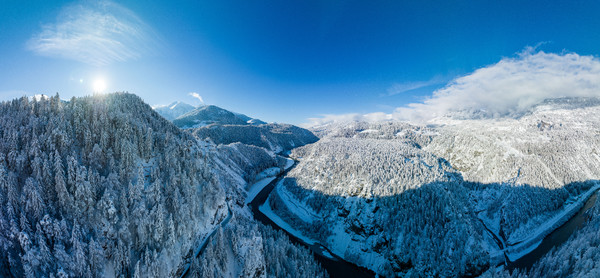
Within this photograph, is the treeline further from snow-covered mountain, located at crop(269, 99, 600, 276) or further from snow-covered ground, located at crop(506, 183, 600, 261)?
snow-covered ground, located at crop(506, 183, 600, 261)

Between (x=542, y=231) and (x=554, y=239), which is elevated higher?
(x=542, y=231)

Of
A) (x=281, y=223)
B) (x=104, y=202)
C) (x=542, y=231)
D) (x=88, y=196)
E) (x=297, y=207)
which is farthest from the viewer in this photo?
(x=297, y=207)

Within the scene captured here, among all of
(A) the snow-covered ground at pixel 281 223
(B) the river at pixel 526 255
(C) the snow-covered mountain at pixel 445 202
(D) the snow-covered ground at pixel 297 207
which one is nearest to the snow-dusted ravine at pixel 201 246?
(B) the river at pixel 526 255

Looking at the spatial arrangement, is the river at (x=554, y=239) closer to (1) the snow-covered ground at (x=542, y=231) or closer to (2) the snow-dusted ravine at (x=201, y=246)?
(1) the snow-covered ground at (x=542, y=231)

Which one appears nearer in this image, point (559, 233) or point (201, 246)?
point (201, 246)

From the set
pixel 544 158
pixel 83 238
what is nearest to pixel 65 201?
pixel 83 238

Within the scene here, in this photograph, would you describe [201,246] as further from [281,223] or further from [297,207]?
[297,207]

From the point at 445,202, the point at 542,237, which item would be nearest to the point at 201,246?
the point at 445,202
